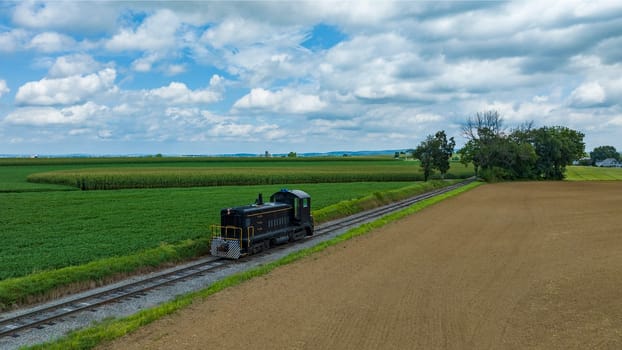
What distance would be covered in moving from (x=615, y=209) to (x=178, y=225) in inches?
1438

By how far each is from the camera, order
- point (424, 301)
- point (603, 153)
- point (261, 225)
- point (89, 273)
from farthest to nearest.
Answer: point (603, 153) → point (261, 225) → point (89, 273) → point (424, 301)

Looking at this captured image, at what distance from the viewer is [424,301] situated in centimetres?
1398

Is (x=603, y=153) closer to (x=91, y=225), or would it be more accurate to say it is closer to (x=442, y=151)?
(x=442, y=151)

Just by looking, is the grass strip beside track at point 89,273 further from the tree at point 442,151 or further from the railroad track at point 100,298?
the tree at point 442,151

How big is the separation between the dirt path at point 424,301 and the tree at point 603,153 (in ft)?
577

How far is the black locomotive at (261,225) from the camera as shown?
22625 mm

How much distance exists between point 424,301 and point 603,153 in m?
195

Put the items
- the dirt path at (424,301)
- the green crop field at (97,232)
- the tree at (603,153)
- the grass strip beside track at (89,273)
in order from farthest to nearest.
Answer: the tree at (603,153)
the green crop field at (97,232)
the grass strip beside track at (89,273)
the dirt path at (424,301)

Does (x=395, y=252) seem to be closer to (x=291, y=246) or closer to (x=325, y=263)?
(x=325, y=263)

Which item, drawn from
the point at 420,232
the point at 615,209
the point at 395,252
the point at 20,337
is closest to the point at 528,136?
the point at 615,209

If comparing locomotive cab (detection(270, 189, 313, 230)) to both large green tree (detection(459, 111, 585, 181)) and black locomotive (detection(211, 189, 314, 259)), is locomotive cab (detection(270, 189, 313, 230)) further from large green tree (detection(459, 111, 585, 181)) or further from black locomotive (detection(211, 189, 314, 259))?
large green tree (detection(459, 111, 585, 181))

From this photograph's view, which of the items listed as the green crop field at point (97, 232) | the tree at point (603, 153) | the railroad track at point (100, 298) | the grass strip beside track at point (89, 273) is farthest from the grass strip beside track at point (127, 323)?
the tree at point (603, 153)

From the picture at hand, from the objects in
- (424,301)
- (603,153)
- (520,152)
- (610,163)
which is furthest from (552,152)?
(603,153)

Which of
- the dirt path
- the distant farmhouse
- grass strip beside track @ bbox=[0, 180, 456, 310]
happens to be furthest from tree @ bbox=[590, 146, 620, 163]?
grass strip beside track @ bbox=[0, 180, 456, 310]
